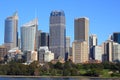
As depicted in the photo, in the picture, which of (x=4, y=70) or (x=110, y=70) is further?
(x=110, y=70)

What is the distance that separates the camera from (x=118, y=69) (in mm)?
151500

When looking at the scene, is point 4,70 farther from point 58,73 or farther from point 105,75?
point 105,75

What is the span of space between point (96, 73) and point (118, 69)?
2378cm

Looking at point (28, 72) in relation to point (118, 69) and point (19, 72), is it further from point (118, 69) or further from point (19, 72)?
point (118, 69)

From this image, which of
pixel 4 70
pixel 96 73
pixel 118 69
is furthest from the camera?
pixel 118 69

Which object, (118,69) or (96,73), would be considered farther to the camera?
(118,69)

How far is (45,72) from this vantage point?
142 m

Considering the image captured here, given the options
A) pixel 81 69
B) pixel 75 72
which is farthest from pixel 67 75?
pixel 81 69

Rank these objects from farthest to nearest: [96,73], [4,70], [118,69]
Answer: [118,69]
[4,70]
[96,73]

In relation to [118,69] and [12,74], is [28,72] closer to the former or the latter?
[12,74]

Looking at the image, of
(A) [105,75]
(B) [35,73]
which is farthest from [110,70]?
(B) [35,73]

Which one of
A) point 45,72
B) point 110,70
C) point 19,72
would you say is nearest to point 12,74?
point 19,72

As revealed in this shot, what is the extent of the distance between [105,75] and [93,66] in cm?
2538

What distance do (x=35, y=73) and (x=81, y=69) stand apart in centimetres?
2718
